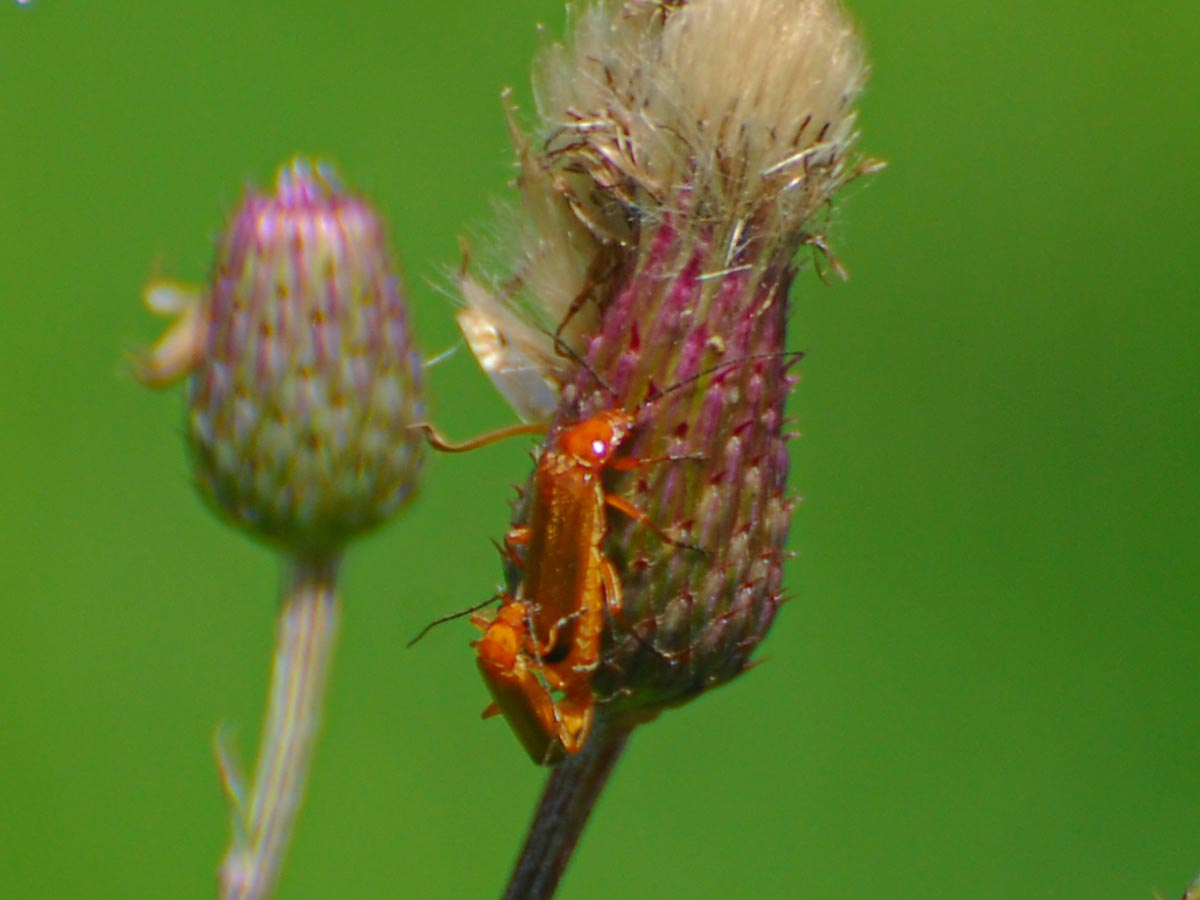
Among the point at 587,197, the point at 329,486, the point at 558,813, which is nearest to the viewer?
the point at 558,813

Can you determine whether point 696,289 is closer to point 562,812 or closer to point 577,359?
point 577,359

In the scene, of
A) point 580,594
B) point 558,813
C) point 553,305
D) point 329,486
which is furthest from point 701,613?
point 329,486

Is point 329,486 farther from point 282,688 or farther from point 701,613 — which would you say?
point 701,613

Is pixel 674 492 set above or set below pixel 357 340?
below

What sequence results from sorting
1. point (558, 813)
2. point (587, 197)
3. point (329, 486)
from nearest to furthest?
point (558, 813) < point (587, 197) < point (329, 486)

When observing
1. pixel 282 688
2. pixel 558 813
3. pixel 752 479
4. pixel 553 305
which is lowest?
pixel 558 813

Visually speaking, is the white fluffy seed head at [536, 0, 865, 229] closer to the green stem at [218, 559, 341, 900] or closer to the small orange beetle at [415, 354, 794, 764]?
the small orange beetle at [415, 354, 794, 764]

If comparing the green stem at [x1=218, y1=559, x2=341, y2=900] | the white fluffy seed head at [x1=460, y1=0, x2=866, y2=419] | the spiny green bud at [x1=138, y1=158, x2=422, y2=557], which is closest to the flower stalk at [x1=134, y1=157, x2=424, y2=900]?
the spiny green bud at [x1=138, y1=158, x2=422, y2=557]

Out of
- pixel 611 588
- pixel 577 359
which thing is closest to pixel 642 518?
pixel 611 588
